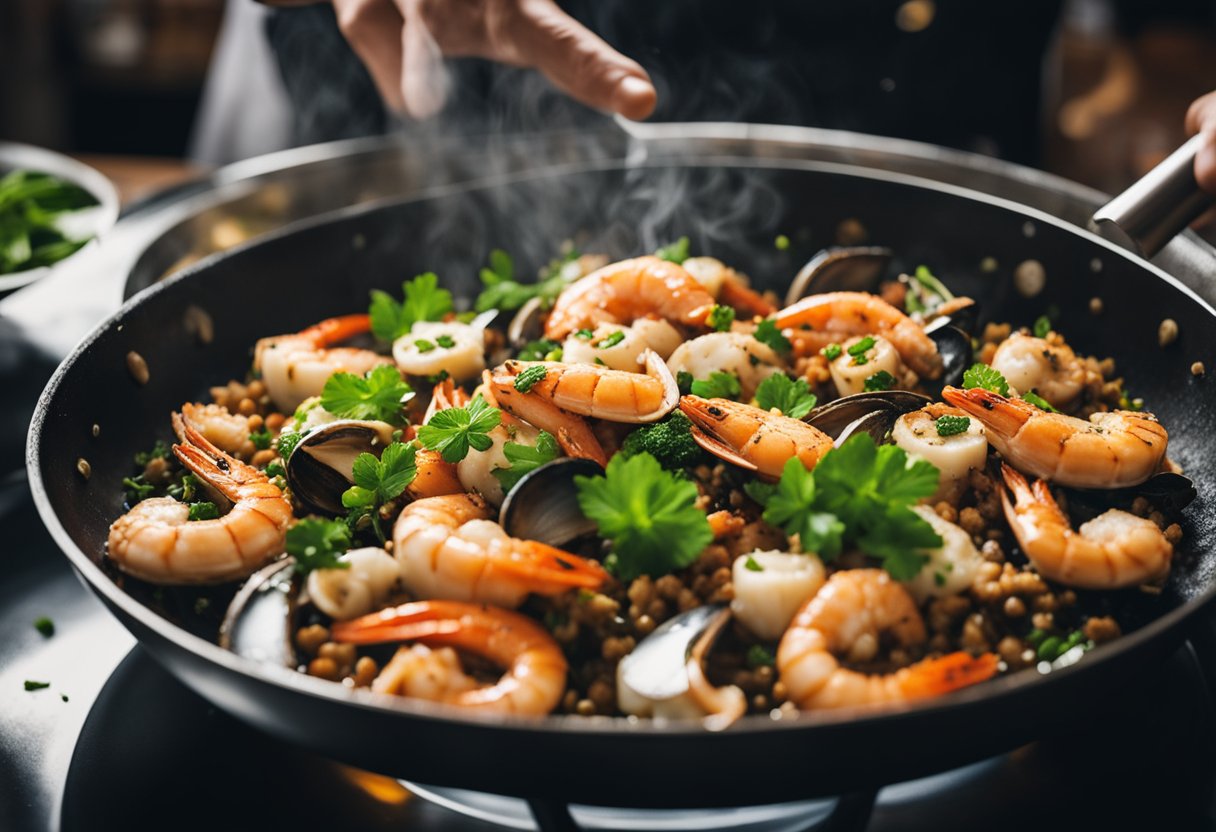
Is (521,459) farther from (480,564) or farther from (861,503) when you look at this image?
(861,503)

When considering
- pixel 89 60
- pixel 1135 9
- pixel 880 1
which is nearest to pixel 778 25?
pixel 880 1

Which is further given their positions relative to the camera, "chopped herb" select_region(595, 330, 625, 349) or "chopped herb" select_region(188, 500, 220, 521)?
"chopped herb" select_region(595, 330, 625, 349)

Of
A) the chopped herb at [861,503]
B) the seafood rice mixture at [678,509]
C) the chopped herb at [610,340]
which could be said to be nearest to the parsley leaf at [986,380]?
the seafood rice mixture at [678,509]

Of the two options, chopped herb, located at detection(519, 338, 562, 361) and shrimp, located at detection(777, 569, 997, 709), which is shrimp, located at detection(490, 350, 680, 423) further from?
shrimp, located at detection(777, 569, 997, 709)

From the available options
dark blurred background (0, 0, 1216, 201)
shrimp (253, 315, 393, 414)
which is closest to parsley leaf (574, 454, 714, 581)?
shrimp (253, 315, 393, 414)

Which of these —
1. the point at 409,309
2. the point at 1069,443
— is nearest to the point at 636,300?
the point at 409,309

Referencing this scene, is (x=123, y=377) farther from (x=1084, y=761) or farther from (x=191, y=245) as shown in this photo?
(x=1084, y=761)
